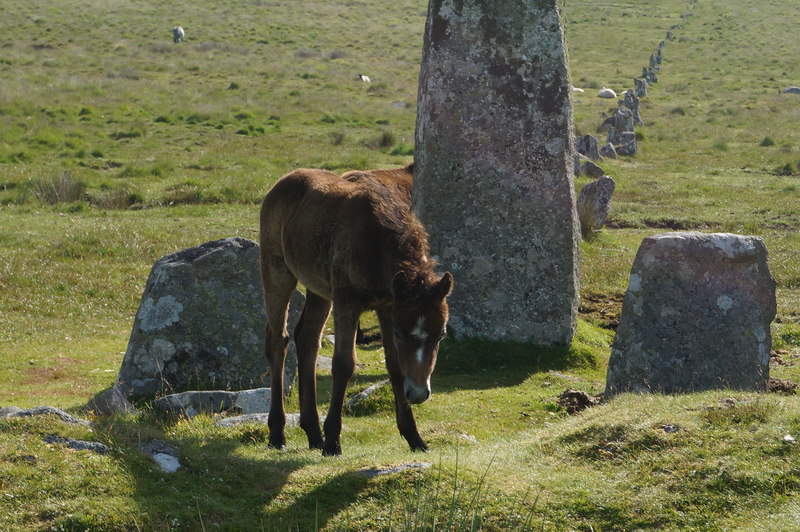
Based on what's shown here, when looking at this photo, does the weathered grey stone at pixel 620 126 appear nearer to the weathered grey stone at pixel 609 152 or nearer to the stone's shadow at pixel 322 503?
the weathered grey stone at pixel 609 152

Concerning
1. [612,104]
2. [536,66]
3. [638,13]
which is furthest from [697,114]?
[638,13]

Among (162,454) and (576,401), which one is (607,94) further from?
(162,454)

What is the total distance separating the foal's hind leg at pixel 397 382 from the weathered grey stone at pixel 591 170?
2128 centimetres

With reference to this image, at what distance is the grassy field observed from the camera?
22.5 feet

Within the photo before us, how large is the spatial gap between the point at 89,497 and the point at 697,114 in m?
47.9

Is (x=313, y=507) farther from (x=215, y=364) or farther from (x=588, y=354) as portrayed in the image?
(x=588, y=354)

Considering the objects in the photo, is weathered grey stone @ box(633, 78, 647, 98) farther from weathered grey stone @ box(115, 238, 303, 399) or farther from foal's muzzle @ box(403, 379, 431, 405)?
foal's muzzle @ box(403, 379, 431, 405)

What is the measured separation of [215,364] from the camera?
39.2ft

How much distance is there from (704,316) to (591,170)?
61.8 ft

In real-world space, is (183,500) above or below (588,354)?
above

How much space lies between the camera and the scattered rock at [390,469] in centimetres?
736

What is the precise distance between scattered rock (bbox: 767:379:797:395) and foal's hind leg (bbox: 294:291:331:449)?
5.01 m

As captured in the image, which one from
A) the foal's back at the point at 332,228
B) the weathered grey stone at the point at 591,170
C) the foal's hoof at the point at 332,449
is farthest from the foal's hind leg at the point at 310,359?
the weathered grey stone at the point at 591,170

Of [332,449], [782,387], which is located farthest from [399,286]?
[782,387]
